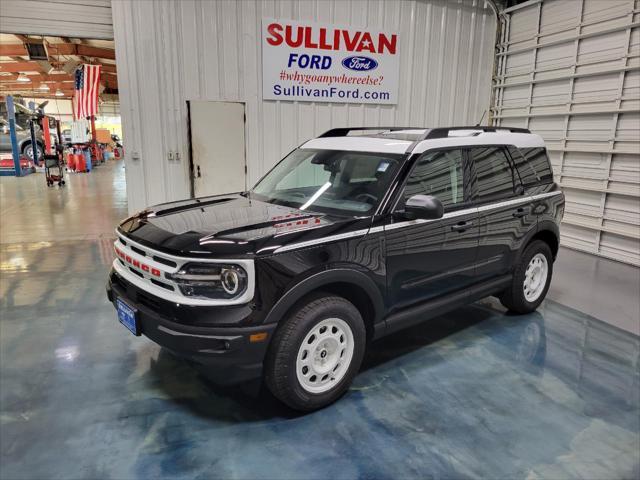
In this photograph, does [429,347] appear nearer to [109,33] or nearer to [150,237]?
[150,237]

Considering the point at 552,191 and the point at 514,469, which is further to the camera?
the point at 552,191

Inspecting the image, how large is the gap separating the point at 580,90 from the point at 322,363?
681 cm

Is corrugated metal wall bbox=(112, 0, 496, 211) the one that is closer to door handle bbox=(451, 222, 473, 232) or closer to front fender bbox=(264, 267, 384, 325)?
door handle bbox=(451, 222, 473, 232)

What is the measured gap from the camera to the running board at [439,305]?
120 inches

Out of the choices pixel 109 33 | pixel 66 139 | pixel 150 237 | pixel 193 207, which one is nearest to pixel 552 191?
pixel 193 207

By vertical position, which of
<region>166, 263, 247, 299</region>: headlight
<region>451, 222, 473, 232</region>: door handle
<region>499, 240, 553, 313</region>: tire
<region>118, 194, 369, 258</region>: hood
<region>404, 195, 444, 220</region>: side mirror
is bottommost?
<region>499, 240, 553, 313</region>: tire

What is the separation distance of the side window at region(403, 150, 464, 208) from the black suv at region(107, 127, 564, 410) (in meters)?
0.01

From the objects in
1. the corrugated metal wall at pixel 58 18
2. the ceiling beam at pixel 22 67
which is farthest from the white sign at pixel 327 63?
the ceiling beam at pixel 22 67

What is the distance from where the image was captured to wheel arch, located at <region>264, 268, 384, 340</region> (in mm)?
2426

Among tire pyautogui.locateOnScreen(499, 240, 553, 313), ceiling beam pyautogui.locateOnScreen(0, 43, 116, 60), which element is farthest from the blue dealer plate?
ceiling beam pyautogui.locateOnScreen(0, 43, 116, 60)

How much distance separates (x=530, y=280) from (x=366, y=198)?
7.26 ft

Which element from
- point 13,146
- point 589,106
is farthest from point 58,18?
point 13,146

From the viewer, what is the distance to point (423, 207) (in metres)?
2.77

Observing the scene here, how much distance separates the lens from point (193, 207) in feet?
10.7
